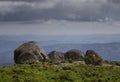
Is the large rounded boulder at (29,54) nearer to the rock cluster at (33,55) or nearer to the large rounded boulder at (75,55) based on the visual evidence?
the rock cluster at (33,55)

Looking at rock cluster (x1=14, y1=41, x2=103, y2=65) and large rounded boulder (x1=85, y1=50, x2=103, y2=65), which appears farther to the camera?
large rounded boulder (x1=85, y1=50, x2=103, y2=65)

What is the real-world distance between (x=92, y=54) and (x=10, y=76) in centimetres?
3500

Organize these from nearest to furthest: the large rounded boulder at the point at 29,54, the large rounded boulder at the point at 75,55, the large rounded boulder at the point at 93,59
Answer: the large rounded boulder at the point at 29,54 → the large rounded boulder at the point at 93,59 → the large rounded boulder at the point at 75,55

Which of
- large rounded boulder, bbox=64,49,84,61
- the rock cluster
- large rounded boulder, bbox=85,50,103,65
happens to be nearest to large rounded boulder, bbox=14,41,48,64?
the rock cluster

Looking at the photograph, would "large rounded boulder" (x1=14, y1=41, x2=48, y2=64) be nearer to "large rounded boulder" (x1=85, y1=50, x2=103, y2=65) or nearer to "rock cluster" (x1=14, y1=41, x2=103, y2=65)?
"rock cluster" (x1=14, y1=41, x2=103, y2=65)

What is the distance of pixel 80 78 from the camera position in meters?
47.9

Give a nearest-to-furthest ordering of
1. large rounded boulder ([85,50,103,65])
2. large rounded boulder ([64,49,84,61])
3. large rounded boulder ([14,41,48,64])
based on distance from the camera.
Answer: large rounded boulder ([14,41,48,64]) → large rounded boulder ([85,50,103,65]) → large rounded boulder ([64,49,84,61])

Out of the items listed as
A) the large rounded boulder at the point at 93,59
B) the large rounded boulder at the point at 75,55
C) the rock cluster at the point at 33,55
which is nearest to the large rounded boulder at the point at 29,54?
the rock cluster at the point at 33,55

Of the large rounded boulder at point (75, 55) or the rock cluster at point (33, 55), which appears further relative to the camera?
the large rounded boulder at point (75, 55)

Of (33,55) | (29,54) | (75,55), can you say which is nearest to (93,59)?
(75,55)

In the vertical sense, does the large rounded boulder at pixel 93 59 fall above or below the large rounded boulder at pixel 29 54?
below

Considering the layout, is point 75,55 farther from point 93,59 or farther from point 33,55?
point 33,55

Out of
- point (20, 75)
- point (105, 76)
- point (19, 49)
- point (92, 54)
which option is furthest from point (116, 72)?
point (19, 49)

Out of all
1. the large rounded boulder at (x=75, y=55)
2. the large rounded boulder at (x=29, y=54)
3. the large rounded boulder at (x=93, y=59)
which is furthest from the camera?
the large rounded boulder at (x=75, y=55)
